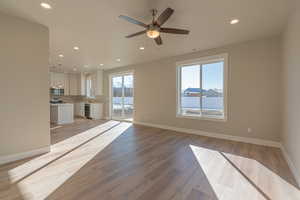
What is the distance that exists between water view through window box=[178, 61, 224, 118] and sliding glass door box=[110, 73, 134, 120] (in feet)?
9.32

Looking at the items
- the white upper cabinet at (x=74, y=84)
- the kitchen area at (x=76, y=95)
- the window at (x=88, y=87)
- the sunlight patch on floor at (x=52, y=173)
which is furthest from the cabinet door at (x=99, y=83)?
the sunlight patch on floor at (x=52, y=173)

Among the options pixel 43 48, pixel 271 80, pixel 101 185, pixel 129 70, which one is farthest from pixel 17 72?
pixel 271 80

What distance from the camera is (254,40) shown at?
3.77 metres

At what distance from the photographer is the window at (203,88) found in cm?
443

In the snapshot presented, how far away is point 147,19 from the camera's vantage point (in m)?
2.83

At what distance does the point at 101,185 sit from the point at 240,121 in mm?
3855

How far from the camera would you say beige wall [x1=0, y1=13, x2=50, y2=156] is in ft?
8.72

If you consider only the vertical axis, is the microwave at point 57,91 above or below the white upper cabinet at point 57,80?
below

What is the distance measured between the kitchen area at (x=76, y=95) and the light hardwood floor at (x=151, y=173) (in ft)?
12.0

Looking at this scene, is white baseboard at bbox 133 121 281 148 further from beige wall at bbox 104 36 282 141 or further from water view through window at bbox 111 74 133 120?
water view through window at bbox 111 74 133 120

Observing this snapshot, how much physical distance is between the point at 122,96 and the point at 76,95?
382 centimetres

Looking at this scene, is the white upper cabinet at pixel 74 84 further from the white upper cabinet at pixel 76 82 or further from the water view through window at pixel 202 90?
the water view through window at pixel 202 90

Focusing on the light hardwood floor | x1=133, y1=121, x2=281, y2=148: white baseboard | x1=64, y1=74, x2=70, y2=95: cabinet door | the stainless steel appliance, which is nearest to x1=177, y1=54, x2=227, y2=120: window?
x1=133, y1=121, x2=281, y2=148: white baseboard

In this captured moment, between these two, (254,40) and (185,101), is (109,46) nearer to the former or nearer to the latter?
(185,101)
